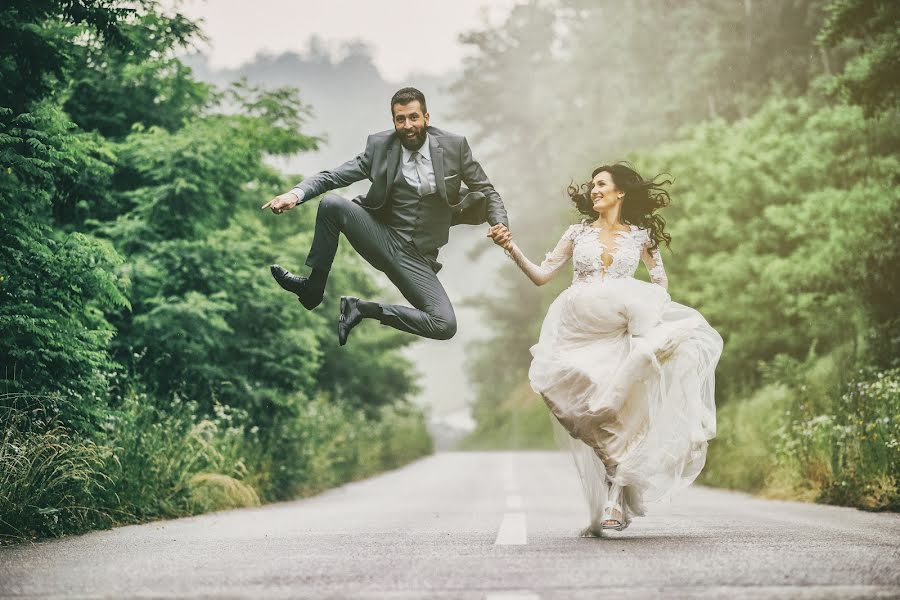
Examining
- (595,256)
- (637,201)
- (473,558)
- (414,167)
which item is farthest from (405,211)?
(473,558)

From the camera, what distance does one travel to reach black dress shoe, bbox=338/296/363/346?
8000 mm

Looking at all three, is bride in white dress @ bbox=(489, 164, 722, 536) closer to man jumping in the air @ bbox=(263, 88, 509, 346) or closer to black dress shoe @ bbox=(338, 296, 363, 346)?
man jumping in the air @ bbox=(263, 88, 509, 346)

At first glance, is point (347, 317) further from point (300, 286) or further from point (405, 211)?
point (405, 211)

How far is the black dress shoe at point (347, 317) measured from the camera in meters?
8.00

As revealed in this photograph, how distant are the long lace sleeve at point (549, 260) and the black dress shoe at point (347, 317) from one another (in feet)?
4.26

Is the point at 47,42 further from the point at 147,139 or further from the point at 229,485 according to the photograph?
the point at 229,485

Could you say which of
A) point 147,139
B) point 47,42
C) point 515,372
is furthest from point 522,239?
point 47,42

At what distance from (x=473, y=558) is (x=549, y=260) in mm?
2927

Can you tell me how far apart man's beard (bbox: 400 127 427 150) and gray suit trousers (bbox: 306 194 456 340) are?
0.57 metres

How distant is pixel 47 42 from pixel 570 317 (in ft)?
18.3

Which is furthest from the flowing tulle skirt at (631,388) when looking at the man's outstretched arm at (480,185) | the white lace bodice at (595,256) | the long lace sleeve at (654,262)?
the man's outstretched arm at (480,185)

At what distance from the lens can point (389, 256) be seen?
8.30m

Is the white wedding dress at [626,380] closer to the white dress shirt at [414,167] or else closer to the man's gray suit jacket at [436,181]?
the man's gray suit jacket at [436,181]

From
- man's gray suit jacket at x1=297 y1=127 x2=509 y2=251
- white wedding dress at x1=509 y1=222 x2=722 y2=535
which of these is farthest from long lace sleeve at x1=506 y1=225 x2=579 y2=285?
man's gray suit jacket at x1=297 y1=127 x2=509 y2=251
